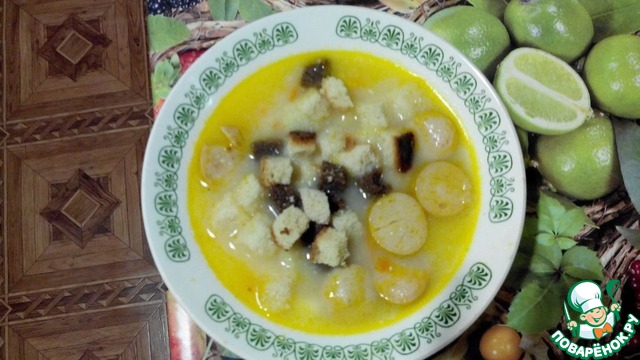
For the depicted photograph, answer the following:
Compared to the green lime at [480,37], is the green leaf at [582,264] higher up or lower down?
lower down

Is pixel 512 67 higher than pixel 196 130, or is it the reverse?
pixel 512 67

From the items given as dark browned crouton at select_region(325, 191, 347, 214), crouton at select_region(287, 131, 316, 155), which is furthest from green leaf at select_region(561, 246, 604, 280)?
crouton at select_region(287, 131, 316, 155)

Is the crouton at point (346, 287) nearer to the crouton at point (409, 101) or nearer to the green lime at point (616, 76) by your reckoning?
the crouton at point (409, 101)

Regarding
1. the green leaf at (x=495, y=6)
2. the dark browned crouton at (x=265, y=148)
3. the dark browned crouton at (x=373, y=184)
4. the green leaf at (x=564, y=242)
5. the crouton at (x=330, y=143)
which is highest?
the green leaf at (x=495, y=6)

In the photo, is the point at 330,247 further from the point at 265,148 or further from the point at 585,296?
the point at 585,296

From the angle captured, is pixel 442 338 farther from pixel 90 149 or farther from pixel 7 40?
pixel 7 40

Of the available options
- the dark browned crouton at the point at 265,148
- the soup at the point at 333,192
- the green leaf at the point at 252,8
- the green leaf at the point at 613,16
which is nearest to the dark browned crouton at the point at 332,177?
the soup at the point at 333,192

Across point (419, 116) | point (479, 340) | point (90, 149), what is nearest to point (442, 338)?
point (479, 340)

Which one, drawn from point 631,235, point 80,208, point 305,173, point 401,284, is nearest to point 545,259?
point 631,235
